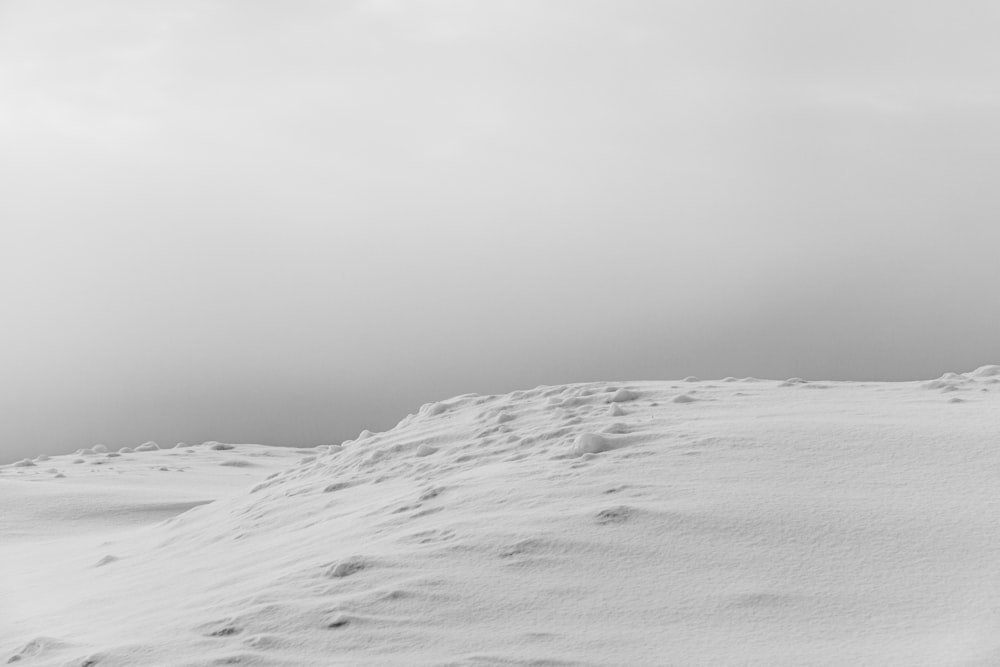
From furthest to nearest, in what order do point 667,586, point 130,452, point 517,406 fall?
point 130,452, point 517,406, point 667,586

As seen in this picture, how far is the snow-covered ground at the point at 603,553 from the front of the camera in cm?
323

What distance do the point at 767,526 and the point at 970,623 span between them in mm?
898

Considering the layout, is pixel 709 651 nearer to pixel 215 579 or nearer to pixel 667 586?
pixel 667 586

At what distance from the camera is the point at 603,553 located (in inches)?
150

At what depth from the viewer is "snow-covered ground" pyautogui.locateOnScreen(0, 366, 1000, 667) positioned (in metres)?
3.23

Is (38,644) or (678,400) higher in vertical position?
(678,400)

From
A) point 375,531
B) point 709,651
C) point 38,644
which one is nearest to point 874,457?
point 709,651

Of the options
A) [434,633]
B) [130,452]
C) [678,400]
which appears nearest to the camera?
[434,633]

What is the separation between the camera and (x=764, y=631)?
321 centimetres

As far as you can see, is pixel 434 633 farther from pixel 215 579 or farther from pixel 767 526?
pixel 215 579

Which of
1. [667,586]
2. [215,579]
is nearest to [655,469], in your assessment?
[667,586]

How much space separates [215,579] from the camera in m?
4.76

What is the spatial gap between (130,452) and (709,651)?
12092mm

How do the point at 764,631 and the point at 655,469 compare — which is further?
the point at 655,469
